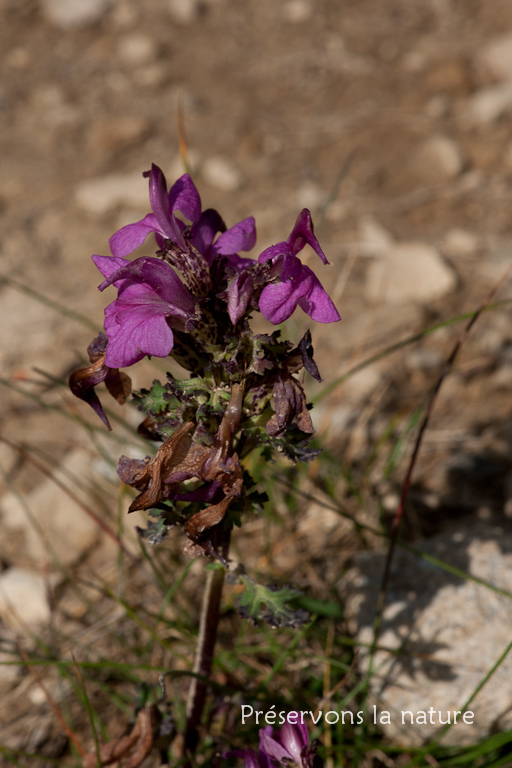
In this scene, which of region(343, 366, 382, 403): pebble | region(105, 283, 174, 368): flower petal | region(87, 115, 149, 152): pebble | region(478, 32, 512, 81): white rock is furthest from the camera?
region(478, 32, 512, 81): white rock

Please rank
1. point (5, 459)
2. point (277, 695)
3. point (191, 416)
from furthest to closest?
point (5, 459) < point (277, 695) < point (191, 416)

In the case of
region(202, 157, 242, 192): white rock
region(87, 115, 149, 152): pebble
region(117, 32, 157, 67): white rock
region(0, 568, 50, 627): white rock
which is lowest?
region(0, 568, 50, 627): white rock

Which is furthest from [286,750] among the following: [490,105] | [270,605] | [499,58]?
[499,58]

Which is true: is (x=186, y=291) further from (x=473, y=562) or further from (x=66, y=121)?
(x=66, y=121)

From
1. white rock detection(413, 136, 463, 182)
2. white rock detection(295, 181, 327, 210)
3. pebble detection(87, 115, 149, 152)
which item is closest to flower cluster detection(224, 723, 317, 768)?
white rock detection(295, 181, 327, 210)

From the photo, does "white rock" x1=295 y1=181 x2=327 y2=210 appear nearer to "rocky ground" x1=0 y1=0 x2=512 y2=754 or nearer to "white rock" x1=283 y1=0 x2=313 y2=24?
"rocky ground" x1=0 y1=0 x2=512 y2=754

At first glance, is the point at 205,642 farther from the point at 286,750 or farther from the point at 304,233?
the point at 304,233

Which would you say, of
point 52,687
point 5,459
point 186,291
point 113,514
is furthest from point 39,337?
point 186,291
